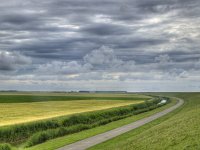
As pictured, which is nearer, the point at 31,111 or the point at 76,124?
the point at 76,124

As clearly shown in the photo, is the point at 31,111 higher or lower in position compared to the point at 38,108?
A: higher

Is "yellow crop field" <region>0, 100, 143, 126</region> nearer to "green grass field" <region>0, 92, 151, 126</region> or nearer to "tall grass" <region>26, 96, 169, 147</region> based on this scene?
"green grass field" <region>0, 92, 151, 126</region>

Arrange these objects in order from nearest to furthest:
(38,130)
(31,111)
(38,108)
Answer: (38,130) → (31,111) → (38,108)

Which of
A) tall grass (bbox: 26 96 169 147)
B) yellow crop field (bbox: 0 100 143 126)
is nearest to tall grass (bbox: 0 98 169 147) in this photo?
tall grass (bbox: 26 96 169 147)

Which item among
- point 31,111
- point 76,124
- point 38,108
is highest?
point 31,111

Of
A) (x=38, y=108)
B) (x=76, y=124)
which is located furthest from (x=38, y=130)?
(x=38, y=108)

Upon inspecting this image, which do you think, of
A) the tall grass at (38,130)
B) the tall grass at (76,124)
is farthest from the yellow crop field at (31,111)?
the tall grass at (76,124)

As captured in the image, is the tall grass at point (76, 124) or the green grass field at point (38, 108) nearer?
the tall grass at point (76, 124)

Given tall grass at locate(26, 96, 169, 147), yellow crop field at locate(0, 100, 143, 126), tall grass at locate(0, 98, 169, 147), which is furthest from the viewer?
yellow crop field at locate(0, 100, 143, 126)

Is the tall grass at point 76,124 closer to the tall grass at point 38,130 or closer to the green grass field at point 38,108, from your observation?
the tall grass at point 38,130

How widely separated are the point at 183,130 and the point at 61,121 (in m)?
27.5

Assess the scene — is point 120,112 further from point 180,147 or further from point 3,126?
point 180,147

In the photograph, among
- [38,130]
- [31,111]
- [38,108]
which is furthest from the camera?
[38,108]

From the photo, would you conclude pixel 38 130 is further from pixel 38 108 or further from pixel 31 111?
pixel 38 108
